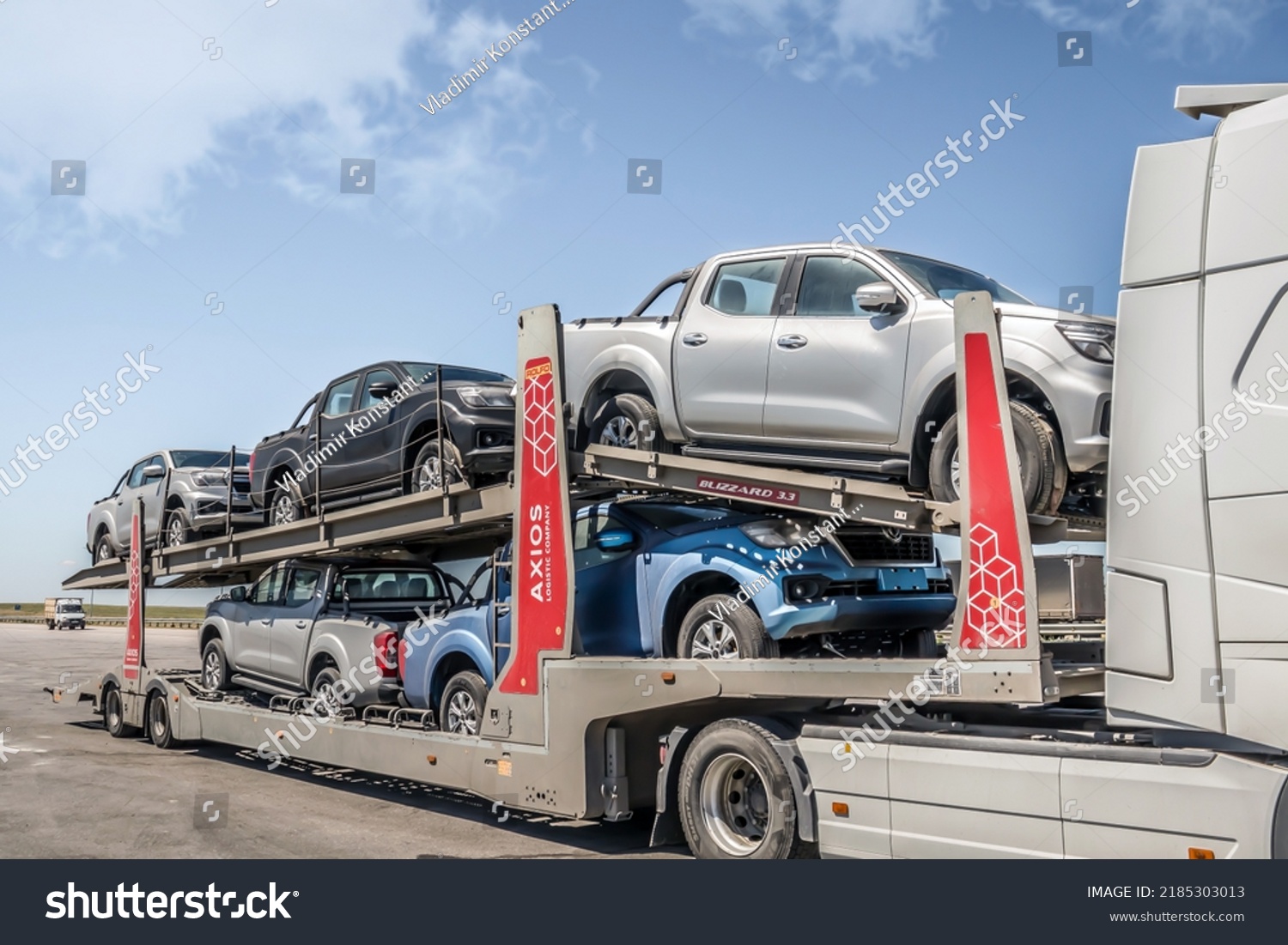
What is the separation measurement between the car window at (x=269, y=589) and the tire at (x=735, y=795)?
6.40 meters

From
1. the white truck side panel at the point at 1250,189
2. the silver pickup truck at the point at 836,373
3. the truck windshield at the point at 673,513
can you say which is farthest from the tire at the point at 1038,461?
the truck windshield at the point at 673,513

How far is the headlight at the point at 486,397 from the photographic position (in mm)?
9070

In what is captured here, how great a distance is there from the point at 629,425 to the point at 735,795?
8.15ft

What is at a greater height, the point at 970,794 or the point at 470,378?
the point at 470,378

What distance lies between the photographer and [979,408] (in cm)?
535

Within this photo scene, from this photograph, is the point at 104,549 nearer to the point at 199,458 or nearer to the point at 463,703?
the point at 199,458

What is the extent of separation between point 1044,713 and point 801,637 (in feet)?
4.76

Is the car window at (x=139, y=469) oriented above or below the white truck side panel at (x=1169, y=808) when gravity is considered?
above

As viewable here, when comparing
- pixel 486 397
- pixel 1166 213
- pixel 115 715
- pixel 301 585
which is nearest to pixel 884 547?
pixel 1166 213

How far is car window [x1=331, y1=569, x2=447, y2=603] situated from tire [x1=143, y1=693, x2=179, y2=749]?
129 inches

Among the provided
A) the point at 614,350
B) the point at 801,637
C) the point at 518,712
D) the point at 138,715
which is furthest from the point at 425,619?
the point at 138,715

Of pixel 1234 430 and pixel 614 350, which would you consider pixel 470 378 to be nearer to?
pixel 614 350

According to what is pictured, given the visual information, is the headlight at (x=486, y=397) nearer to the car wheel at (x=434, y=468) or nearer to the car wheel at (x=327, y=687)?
the car wheel at (x=434, y=468)

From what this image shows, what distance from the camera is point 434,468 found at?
367 inches
